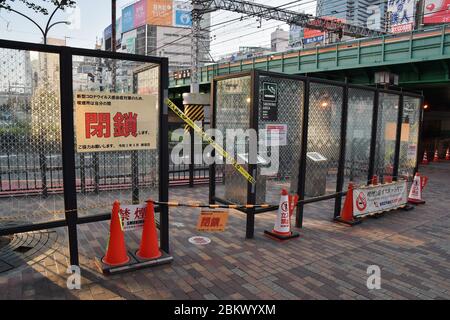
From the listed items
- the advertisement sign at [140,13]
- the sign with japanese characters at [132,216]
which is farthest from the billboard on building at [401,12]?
the advertisement sign at [140,13]

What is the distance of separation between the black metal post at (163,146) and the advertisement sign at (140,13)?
111265 millimetres

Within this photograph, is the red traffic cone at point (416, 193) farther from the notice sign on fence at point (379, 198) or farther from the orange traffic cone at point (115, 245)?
the orange traffic cone at point (115, 245)

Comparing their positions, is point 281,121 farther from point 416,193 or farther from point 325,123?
point 416,193

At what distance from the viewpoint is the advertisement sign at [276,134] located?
19.9 feet

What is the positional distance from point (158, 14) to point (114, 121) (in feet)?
362

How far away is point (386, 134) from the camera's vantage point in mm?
8781

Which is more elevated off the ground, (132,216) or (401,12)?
(401,12)

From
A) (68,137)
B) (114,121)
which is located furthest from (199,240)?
(68,137)

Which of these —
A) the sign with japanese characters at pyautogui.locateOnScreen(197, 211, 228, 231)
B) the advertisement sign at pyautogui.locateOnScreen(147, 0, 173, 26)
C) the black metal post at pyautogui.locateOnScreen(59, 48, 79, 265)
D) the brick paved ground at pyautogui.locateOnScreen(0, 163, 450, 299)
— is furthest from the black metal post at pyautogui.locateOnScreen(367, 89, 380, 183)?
the advertisement sign at pyautogui.locateOnScreen(147, 0, 173, 26)

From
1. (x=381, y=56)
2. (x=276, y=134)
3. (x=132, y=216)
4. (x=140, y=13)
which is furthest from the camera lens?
(x=140, y=13)

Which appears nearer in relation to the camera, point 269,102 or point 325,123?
point 269,102

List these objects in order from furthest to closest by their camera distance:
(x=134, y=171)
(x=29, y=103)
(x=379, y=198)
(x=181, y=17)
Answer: (x=181, y=17), (x=379, y=198), (x=134, y=171), (x=29, y=103)
